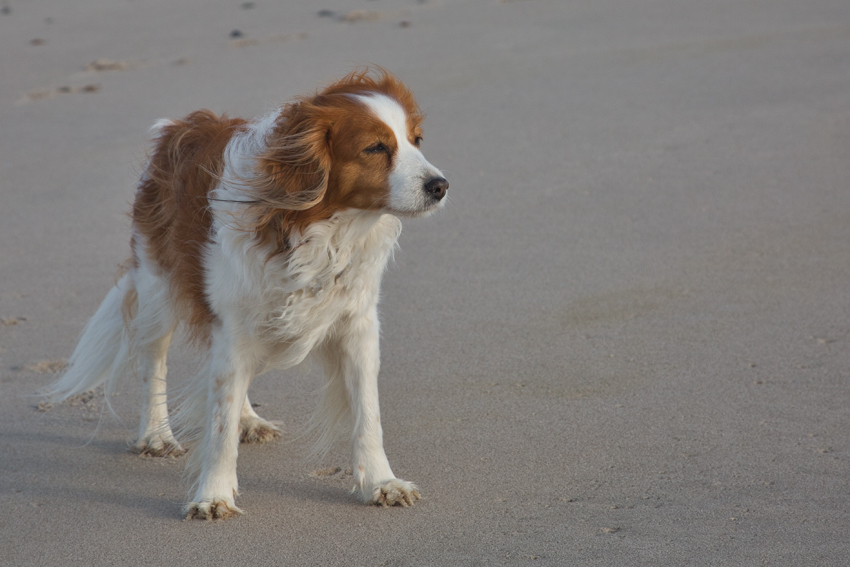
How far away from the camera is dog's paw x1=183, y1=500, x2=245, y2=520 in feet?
10.9

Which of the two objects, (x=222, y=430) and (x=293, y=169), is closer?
(x=293, y=169)

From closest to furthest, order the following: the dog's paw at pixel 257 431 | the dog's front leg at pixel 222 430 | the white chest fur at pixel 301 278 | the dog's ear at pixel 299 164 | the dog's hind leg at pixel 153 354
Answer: the dog's ear at pixel 299 164
the white chest fur at pixel 301 278
the dog's front leg at pixel 222 430
the dog's hind leg at pixel 153 354
the dog's paw at pixel 257 431

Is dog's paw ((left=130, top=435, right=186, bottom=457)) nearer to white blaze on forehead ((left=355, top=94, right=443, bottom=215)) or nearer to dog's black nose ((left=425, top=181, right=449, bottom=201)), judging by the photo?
white blaze on forehead ((left=355, top=94, right=443, bottom=215))

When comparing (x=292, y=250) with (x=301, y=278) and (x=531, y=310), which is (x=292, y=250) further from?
(x=531, y=310)

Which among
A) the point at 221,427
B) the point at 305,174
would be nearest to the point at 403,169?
the point at 305,174

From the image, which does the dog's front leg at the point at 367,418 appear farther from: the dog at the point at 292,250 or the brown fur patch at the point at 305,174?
the brown fur patch at the point at 305,174

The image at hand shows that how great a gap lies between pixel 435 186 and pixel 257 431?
4.88ft

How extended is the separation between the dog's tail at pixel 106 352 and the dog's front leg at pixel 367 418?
1.11 meters

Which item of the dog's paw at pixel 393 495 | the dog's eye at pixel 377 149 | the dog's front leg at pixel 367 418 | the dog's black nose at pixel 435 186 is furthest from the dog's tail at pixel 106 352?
the dog's black nose at pixel 435 186

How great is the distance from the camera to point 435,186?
3.16 metres

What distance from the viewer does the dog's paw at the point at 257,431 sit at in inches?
158

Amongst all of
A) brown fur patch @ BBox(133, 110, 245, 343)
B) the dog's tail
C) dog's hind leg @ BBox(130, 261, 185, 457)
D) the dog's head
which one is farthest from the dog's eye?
the dog's tail

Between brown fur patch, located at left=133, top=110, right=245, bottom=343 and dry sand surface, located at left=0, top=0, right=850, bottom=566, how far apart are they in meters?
0.76

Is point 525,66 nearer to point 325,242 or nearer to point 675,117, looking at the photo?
point 675,117
